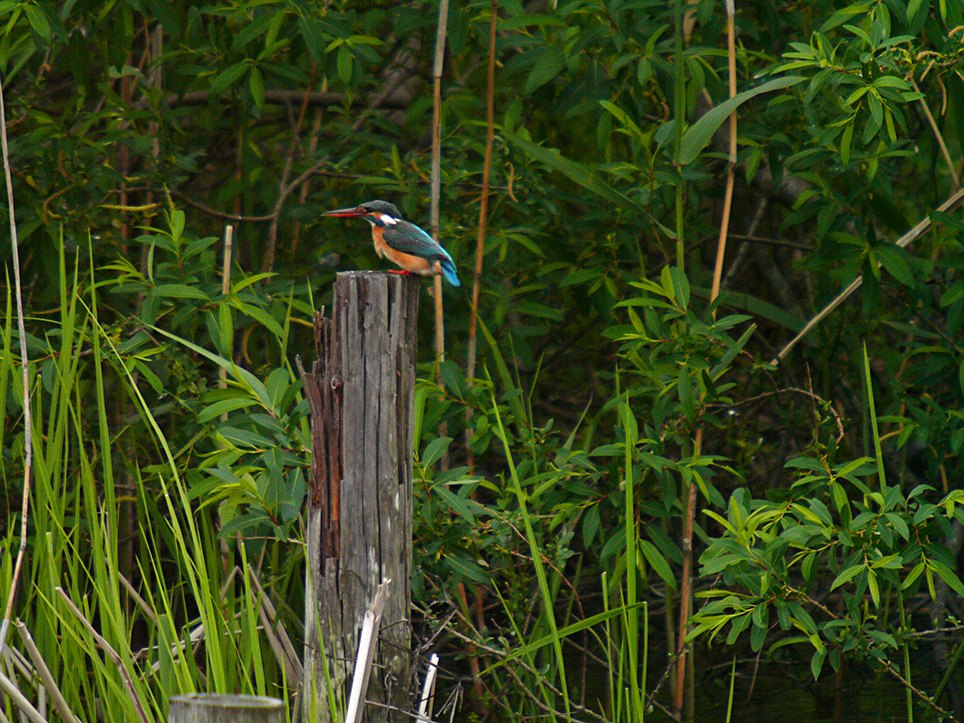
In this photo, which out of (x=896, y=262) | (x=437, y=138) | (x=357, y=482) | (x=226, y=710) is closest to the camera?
(x=226, y=710)

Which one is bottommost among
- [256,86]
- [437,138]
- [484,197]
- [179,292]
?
[179,292]

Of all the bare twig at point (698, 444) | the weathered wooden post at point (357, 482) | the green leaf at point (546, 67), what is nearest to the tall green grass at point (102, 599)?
the weathered wooden post at point (357, 482)

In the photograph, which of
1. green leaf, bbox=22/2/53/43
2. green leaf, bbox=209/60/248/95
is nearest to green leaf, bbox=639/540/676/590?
green leaf, bbox=209/60/248/95

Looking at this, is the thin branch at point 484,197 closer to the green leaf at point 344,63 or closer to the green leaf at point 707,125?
the green leaf at point 344,63

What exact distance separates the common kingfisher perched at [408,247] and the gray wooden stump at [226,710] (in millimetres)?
1330

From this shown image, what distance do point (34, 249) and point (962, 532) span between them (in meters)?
3.57

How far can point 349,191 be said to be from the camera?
3.92m

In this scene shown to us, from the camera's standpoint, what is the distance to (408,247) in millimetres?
2668

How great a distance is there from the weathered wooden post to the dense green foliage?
20 centimetres

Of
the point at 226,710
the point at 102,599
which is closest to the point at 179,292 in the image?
the point at 102,599

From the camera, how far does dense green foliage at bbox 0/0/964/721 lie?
2549 millimetres

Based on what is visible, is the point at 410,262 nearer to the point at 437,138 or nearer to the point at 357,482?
the point at 437,138

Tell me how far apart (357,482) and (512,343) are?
47.9 inches

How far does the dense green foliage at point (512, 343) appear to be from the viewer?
2.55 metres
